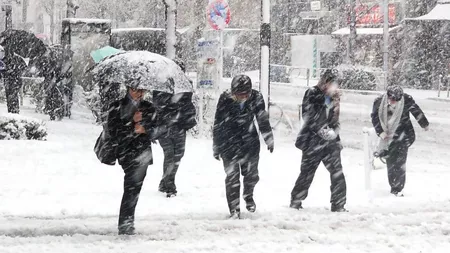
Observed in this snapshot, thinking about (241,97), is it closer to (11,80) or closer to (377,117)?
(377,117)

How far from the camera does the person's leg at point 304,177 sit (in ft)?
28.8

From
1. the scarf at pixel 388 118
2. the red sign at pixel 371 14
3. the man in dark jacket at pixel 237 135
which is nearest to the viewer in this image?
the man in dark jacket at pixel 237 135

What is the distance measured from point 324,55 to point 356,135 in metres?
26.5

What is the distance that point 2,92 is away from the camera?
23094mm

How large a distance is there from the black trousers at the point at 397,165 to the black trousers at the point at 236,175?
2767 millimetres

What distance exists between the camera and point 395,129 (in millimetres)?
9969

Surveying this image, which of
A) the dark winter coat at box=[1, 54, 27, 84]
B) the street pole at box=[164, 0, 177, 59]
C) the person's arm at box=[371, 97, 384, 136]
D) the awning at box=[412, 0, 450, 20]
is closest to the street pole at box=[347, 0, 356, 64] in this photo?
the awning at box=[412, 0, 450, 20]

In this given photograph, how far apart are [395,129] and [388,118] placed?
202 millimetres

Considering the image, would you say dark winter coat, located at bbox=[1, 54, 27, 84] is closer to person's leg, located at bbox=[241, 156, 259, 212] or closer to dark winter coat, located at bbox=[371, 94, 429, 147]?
dark winter coat, located at bbox=[371, 94, 429, 147]

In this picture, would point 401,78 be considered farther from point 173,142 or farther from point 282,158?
point 173,142

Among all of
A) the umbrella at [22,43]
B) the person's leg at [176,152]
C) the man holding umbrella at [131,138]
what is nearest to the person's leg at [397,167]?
the person's leg at [176,152]

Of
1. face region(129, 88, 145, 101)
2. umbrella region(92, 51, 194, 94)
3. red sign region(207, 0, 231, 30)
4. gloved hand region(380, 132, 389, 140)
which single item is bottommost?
gloved hand region(380, 132, 389, 140)

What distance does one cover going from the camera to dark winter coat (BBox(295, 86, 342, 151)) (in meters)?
8.53

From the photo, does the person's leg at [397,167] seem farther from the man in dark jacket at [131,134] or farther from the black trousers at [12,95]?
the black trousers at [12,95]
